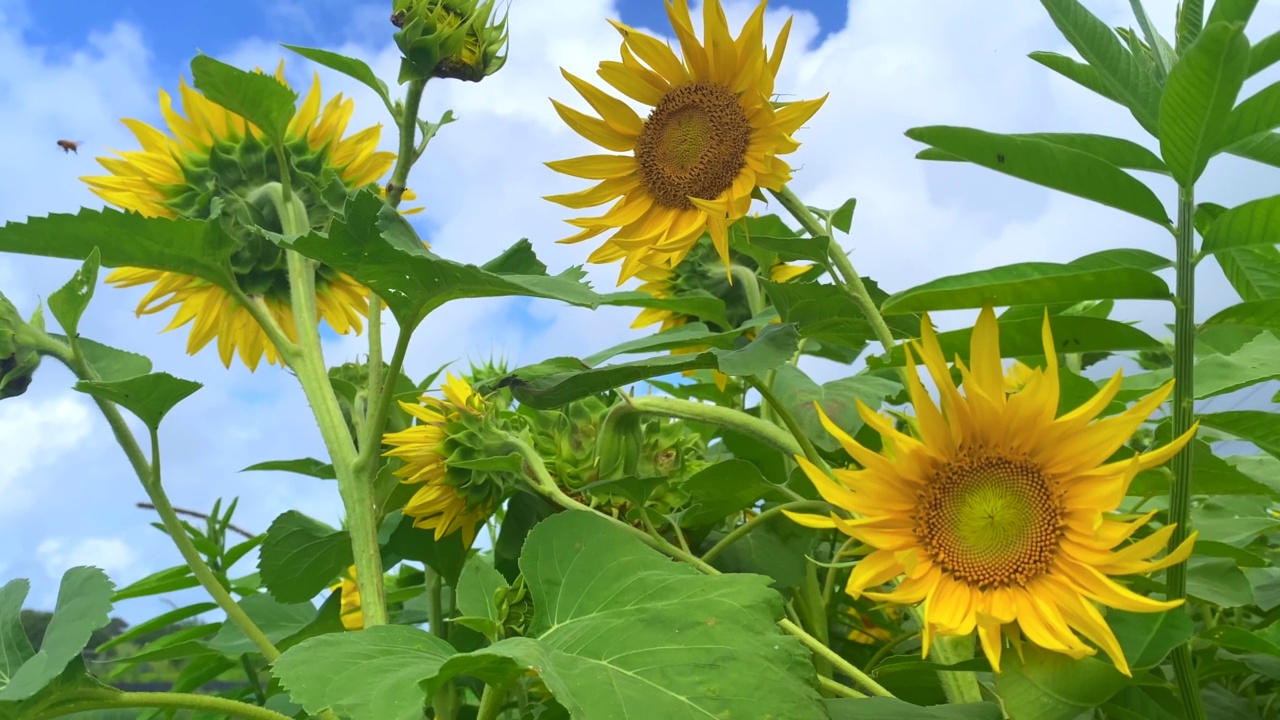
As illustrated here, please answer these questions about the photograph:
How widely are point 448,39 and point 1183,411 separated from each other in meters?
0.55

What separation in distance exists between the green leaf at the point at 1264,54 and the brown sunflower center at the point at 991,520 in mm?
213

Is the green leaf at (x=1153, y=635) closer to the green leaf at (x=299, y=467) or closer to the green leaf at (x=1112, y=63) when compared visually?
the green leaf at (x=1112, y=63)

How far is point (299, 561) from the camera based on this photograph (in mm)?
792

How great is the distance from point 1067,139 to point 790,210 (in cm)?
16

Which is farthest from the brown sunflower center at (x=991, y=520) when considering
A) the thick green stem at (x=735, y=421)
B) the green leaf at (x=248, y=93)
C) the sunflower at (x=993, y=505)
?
the green leaf at (x=248, y=93)

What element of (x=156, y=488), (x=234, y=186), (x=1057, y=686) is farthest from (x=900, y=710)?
(x=234, y=186)

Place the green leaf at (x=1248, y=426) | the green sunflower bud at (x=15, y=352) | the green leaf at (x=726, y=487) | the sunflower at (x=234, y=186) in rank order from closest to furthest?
the green leaf at (x=1248, y=426) < the green leaf at (x=726, y=487) < the green sunflower bud at (x=15, y=352) < the sunflower at (x=234, y=186)

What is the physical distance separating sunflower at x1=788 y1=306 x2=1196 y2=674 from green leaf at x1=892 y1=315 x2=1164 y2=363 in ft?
0.10

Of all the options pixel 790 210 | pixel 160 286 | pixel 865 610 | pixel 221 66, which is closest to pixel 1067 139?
pixel 790 210

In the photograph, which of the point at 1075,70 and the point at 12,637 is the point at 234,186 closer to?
the point at 12,637

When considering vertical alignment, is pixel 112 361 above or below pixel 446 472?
above

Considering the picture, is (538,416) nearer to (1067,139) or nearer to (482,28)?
(482,28)

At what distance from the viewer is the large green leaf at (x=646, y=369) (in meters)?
0.55

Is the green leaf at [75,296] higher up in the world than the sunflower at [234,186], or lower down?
lower down
